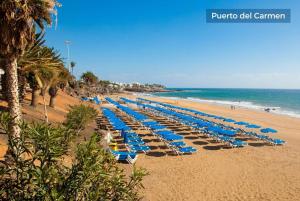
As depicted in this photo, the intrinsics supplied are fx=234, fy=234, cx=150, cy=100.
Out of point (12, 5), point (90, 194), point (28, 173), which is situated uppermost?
point (12, 5)

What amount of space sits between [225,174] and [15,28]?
9.56m

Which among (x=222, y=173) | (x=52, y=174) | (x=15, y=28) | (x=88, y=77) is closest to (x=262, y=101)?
(x=88, y=77)

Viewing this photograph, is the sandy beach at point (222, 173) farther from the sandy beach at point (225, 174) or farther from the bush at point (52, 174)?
the bush at point (52, 174)

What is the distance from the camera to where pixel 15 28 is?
6.34 m

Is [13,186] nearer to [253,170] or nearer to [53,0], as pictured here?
[53,0]

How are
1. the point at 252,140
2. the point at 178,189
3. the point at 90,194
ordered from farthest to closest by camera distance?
the point at 252,140 < the point at 178,189 < the point at 90,194

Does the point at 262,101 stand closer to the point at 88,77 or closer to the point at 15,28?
the point at 88,77

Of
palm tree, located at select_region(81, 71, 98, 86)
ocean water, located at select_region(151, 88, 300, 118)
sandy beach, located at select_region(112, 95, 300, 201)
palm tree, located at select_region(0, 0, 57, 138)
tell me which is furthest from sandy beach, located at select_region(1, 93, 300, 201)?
palm tree, located at select_region(81, 71, 98, 86)

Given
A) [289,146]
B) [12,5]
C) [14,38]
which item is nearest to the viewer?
[12,5]

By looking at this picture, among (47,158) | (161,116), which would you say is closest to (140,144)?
(47,158)

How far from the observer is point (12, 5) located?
5.96 meters

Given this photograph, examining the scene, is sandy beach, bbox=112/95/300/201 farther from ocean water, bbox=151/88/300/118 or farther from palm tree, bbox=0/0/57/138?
ocean water, bbox=151/88/300/118

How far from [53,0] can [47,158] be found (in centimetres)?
527

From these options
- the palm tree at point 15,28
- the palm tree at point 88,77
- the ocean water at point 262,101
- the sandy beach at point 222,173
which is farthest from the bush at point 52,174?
the palm tree at point 88,77
